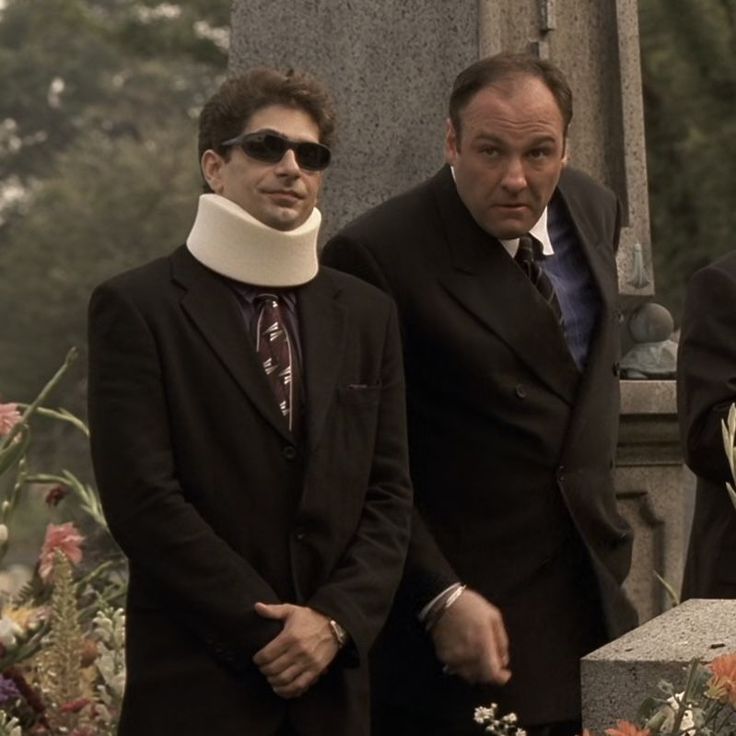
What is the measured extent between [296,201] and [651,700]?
1.33 meters

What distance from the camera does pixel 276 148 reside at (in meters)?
4.32

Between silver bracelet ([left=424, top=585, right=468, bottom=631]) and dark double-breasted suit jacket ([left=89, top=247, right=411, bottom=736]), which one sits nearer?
dark double-breasted suit jacket ([left=89, top=247, right=411, bottom=736])

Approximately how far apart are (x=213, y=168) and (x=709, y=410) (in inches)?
48.7

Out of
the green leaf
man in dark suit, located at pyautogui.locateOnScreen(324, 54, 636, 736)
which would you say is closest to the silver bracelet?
man in dark suit, located at pyautogui.locateOnScreen(324, 54, 636, 736)

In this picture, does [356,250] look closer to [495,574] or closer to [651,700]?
[495,574]

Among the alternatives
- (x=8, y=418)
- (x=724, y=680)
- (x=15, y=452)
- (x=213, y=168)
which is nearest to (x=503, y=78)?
(x=213, y=168)

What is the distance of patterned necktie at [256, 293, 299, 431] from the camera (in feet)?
14.0

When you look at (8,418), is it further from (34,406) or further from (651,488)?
(651,488)

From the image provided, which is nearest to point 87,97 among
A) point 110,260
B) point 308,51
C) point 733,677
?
point 110,260

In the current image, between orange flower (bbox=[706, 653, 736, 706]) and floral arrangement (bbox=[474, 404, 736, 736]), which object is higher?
orange flower (bbox=[706, 653, 736, 706])

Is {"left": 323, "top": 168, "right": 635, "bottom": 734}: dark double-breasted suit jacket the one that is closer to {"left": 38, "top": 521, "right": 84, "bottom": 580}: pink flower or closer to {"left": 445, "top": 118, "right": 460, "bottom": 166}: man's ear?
{"left": 445, "top": 118, "right": 460, "bottom": 166}: man's ear

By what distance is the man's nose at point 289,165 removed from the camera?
4297 millimetres

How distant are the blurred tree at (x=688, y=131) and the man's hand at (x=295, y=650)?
12.1 metres

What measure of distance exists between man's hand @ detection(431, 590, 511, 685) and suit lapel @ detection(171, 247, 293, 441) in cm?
42
